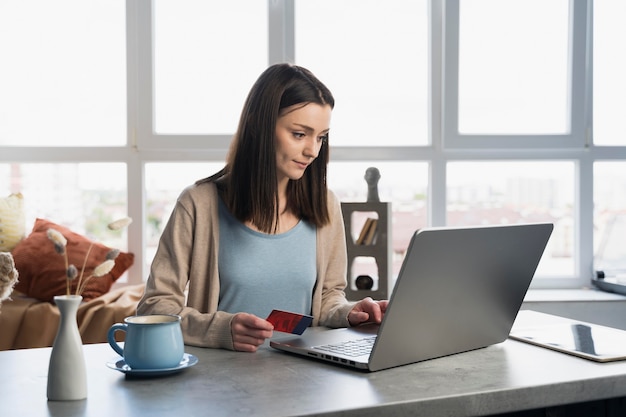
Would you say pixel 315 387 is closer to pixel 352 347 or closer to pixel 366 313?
pixel 352 347

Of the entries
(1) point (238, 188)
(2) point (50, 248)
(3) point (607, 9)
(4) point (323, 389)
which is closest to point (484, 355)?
(4) point (323, 389)

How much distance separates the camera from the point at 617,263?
4074 millimetres

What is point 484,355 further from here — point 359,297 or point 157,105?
point 157,105

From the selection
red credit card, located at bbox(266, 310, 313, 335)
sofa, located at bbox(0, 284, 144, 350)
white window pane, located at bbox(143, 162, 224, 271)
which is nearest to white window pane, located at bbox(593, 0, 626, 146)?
white window pane, located at bbox(143, 162, 224, 271)

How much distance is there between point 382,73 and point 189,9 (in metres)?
0.99

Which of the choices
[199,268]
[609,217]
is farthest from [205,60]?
[609,217]

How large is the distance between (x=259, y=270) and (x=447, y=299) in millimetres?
651

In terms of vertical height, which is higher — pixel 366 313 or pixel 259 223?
pixel 259 223

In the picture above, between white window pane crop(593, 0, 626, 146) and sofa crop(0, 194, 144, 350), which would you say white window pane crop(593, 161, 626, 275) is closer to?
white window pane crop(593, 0, 626, 146)

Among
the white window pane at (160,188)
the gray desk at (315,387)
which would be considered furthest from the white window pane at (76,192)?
the gray desk at (315,387)

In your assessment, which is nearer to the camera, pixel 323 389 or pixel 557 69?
pixel 323 389

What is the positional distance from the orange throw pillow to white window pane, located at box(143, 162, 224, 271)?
36 cm

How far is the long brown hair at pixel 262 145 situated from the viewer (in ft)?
6.27

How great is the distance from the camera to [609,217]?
13.4ft
